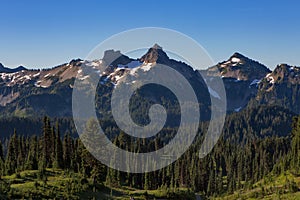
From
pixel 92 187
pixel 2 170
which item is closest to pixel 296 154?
pixel 92 187

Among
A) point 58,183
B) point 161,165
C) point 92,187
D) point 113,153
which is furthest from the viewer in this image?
point 161,165

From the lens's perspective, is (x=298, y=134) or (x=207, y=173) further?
(x=207, y=173)

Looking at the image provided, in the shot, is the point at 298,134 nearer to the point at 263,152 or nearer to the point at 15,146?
the point at 263,152

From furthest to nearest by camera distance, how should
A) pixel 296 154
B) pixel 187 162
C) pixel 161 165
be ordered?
pixel 187 162, pixel 161 165, pixel 296 154

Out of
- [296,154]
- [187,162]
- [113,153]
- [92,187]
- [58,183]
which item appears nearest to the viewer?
[58,183]

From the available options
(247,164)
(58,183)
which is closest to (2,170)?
(58,183)

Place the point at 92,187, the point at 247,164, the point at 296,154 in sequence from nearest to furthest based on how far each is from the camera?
the point at 92,187, the point at 296,154, the point at 247,164

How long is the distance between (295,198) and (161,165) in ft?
227

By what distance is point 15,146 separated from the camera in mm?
109500

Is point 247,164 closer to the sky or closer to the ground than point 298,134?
closer to the ground

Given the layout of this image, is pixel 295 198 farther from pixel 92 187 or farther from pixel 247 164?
pixel 247 164

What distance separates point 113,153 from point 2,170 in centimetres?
3439

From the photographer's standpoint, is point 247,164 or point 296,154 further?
point 247,164

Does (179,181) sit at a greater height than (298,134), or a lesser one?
lesser
